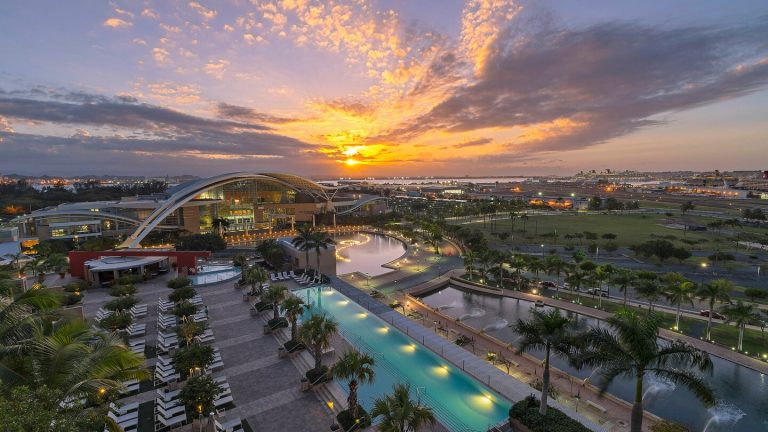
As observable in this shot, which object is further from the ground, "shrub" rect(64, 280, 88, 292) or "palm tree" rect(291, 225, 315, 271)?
"palm tree" rect(291, 225, 315, 271)

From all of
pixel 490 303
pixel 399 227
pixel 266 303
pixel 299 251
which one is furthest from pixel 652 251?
pixel 266 303

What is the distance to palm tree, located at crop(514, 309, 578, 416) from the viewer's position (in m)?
15.1

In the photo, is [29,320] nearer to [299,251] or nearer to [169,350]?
[169,350]

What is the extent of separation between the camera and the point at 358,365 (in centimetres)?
1582

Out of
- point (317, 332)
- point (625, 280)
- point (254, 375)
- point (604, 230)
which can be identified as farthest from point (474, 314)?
point (604, 230)

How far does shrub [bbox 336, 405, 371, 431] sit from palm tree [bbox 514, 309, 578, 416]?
25.1 ft

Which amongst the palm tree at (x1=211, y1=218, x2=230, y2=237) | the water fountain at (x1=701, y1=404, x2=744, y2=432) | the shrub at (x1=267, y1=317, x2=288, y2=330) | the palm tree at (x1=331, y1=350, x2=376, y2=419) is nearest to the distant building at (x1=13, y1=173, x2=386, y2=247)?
the palm tree at (x1=211, y1=218, x2=230, y2=237)

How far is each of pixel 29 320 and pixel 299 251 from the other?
35.0 metres

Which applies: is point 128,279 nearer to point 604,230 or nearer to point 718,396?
point 718,396

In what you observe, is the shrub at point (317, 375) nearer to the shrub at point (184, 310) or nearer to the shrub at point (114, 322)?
the shrub at point (184, 310)

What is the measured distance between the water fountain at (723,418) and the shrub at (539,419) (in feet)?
29.4

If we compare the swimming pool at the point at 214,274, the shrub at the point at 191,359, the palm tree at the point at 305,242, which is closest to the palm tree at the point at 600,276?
the palm tree at the point at 305,242

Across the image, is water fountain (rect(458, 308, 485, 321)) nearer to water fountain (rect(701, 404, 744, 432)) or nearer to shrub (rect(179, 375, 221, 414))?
water fountain (rect(701, 404, 744, 432))

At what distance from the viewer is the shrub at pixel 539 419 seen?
581 inches
